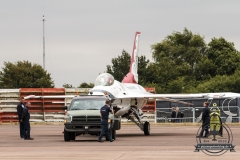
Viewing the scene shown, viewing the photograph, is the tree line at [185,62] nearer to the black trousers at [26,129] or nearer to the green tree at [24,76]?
the green tree at [24,76]

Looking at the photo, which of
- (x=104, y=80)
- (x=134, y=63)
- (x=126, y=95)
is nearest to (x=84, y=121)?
(x=104, y=80)

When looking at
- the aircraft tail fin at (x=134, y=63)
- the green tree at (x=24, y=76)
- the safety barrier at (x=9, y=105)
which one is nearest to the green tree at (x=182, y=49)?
the green tree at (x=24, y=76)

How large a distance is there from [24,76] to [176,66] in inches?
840

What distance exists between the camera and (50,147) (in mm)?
26656

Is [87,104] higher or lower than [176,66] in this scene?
lower

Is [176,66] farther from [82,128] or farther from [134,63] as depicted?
[82,128]

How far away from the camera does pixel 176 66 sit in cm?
11244

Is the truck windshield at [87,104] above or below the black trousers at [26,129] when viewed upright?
above

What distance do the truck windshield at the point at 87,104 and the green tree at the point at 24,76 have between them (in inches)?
2869

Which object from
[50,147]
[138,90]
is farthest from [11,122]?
[50,147]

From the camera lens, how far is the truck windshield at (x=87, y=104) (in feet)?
105

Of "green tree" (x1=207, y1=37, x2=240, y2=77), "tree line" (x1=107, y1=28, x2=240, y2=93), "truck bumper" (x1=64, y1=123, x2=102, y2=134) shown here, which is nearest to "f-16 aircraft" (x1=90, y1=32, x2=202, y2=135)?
"truck bumper" (x1=64, y1=123, x2=102, y2=134)

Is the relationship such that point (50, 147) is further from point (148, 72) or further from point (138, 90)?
point (148, 72)

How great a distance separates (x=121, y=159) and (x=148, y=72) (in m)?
85.6
